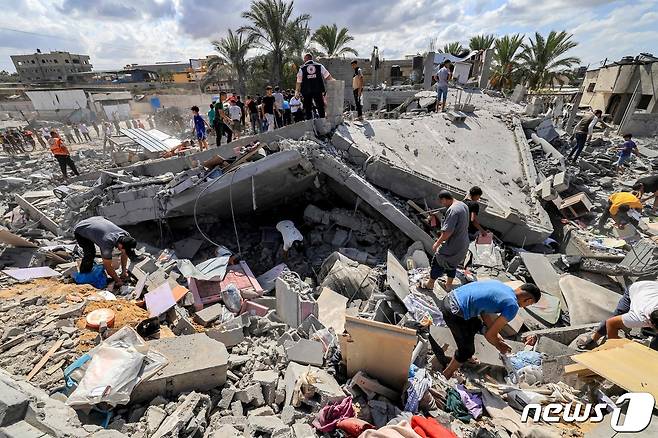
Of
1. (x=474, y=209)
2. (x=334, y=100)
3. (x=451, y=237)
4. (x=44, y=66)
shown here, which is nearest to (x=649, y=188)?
(x=474, y=209)

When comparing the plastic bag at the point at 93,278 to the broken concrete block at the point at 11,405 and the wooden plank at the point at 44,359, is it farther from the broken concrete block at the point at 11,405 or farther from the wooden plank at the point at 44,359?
the broken concrete block at the point at 11,405

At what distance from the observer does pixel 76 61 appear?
5209 centimetres

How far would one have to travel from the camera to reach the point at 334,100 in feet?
24.2

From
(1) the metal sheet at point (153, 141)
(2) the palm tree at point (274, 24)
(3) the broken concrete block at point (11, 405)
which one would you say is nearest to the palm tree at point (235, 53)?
(2) the palm tree at point (274, 24)

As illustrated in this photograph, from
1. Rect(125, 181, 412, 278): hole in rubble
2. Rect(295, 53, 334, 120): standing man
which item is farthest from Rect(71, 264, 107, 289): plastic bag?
Rect(295, 53, 334, 120): standing man

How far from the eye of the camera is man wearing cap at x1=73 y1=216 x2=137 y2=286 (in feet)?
16.5

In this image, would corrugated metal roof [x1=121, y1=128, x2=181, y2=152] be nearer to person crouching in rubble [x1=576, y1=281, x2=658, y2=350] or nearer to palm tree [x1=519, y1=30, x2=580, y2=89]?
person crouching in rubble [x1=576, y1=281, x2=658, y2=350]

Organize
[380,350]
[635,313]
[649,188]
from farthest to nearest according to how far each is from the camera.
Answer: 1. [649,188]
2. [635,313]
3. [380,350]

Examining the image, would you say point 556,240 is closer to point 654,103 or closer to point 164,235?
point 164,235

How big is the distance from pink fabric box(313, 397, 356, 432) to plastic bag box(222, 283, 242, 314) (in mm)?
2745

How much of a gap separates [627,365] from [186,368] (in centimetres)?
439

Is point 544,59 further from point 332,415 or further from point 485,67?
point 332,415

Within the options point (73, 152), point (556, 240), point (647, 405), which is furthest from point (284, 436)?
point (73, 152)

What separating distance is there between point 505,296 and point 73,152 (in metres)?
20.1
